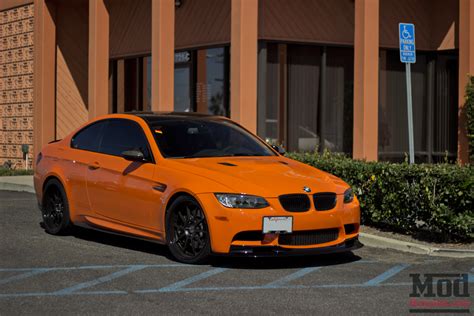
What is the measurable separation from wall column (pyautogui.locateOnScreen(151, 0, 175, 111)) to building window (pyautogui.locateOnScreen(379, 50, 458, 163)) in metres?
6.04

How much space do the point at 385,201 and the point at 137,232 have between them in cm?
328

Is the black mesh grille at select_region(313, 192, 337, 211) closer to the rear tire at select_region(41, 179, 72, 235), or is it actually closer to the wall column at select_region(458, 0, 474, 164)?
the rear tire at select_region(41, 179, 72, 235)

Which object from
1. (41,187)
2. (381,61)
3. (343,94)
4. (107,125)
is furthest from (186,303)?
(381,61)

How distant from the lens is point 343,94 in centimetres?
1850

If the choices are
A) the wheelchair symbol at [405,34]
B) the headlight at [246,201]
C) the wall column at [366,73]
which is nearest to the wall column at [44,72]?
the wall column at [366,73]

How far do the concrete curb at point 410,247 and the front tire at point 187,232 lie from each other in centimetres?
→ 261

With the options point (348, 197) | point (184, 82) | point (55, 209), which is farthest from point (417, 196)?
point (184, 82)

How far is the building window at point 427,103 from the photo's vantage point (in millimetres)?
19359

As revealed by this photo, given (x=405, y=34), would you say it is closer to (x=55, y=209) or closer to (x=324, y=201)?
(x=324, y=201)

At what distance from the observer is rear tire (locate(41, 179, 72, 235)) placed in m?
9.62

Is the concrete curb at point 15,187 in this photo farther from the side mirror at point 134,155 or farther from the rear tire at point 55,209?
the side mirror at point 134,155

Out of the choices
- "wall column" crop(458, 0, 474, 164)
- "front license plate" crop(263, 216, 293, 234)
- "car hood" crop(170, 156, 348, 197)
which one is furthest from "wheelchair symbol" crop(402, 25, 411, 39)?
"wall column" crop(458, 0, 474, 164)

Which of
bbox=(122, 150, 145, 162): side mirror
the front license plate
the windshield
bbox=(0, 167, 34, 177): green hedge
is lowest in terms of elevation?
the front license plate

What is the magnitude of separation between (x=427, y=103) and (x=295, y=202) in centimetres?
1298
